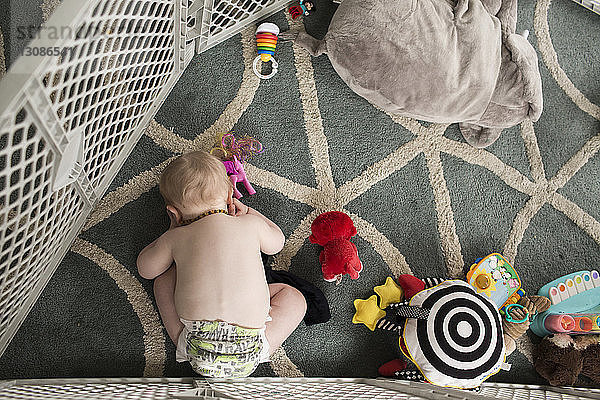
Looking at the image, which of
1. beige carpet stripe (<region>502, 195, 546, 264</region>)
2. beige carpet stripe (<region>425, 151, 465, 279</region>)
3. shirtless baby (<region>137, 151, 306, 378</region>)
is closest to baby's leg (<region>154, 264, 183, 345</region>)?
shirtless baby (<region>137, 151, 306, 378</region>)

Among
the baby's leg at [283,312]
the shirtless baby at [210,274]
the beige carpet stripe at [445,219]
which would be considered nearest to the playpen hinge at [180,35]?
the shirtless baby at [210,274]

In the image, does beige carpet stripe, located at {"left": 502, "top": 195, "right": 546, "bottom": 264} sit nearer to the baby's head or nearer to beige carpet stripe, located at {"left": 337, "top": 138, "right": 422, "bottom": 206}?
beige carpet stripe, located at {"left": 337, "top": 138, "right": 422, "bottom": 206}

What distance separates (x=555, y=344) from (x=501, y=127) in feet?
1.96

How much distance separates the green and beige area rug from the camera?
4.00ft

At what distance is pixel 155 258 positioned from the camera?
115 cm

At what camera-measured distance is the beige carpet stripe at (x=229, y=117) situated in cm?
131

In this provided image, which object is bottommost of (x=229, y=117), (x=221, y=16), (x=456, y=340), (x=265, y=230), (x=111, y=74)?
(x=456, y=340)

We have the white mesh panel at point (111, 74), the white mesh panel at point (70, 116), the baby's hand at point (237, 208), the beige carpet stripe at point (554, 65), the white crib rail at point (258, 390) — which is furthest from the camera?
the beige carpet stripe at point (554, 65)

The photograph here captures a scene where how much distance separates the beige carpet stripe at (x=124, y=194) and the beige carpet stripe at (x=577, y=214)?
1117mm

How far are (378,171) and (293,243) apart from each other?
1.03ft

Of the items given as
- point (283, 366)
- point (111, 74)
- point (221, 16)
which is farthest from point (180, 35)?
point (283, 366)

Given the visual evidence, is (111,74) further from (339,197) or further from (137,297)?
(339,197)

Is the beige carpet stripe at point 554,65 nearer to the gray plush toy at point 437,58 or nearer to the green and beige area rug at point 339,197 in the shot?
the green and beige area rug at point 339,197

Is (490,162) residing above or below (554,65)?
below
